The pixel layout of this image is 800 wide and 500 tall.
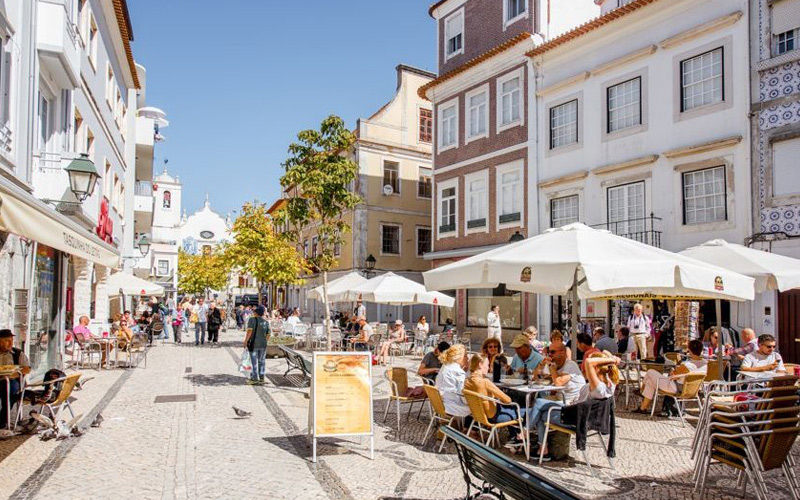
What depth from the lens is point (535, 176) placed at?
2133 centimetres

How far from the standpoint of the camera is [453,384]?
736 cm

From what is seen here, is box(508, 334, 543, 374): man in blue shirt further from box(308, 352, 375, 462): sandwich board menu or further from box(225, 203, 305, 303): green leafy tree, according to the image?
box(225, 203, 305, 303): green leafy tree

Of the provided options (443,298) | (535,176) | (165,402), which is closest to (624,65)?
(535,176)

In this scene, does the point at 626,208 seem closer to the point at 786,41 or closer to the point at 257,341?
the point at 786,41

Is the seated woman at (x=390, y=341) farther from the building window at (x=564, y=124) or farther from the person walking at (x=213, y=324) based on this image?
the person walking at (x=213, y=324)

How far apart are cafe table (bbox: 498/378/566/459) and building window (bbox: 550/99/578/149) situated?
14.3 m

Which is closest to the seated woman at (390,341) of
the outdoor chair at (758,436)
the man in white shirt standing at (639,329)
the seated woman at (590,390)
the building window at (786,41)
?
the man in white shirt standing at (639,329)

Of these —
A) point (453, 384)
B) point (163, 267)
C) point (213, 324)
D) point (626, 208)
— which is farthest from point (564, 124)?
point (163, 267)

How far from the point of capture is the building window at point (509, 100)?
22234 millimetres

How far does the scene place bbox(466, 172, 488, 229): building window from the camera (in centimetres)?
2369

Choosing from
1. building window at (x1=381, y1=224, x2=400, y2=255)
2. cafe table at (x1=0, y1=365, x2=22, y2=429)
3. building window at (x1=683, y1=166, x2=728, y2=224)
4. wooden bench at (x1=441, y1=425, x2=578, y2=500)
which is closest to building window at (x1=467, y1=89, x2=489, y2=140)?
building window at (x1=683, y1=166, x2=728, y2=224)

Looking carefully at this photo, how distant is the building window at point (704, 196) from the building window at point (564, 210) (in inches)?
152

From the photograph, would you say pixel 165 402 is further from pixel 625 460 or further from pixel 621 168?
pixel 621 168

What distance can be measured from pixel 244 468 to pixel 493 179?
59.7 feet
